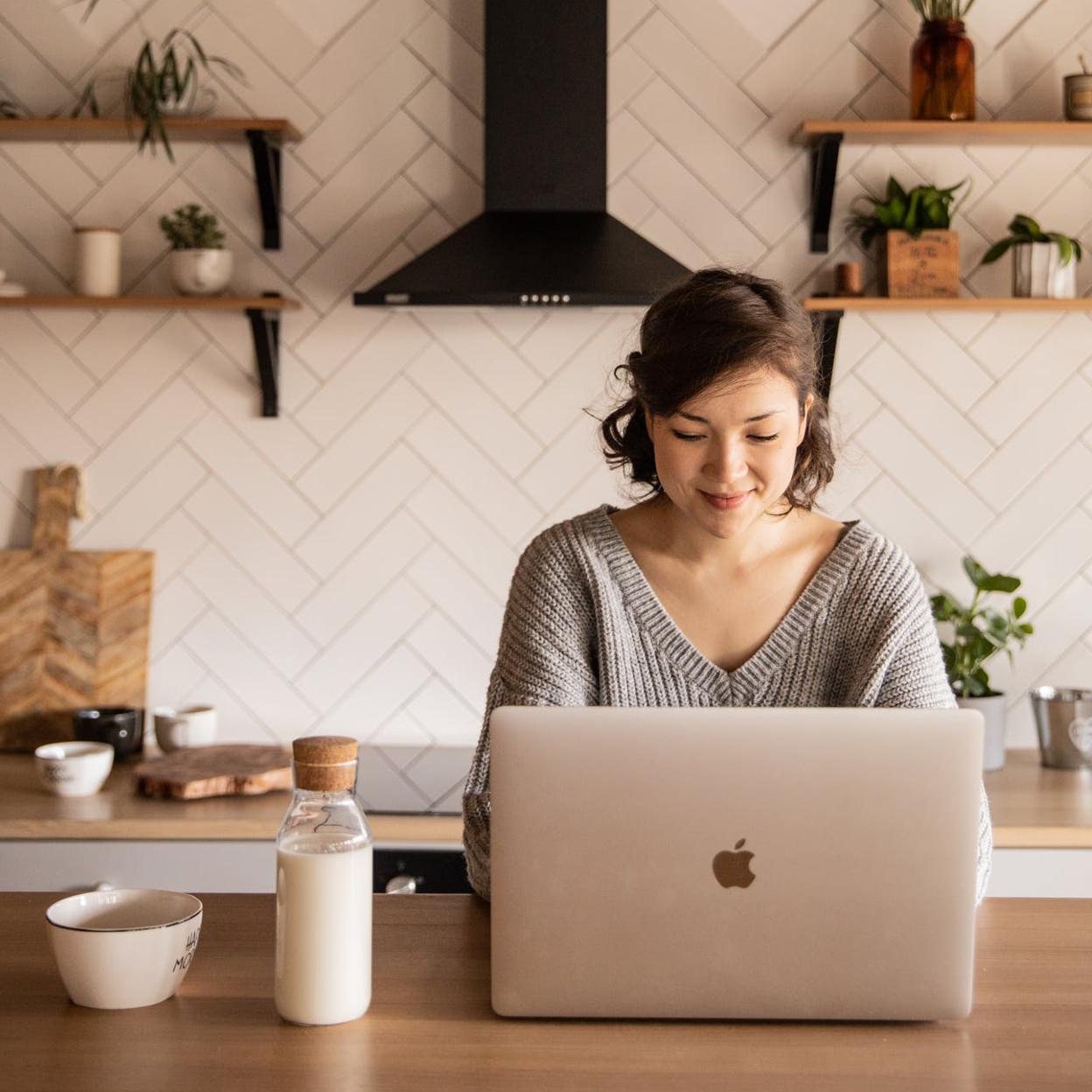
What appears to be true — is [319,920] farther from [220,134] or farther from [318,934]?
[220,134]

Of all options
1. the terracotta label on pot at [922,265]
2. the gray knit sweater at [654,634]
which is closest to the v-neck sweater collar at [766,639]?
the gray knit sweater at [654,634]

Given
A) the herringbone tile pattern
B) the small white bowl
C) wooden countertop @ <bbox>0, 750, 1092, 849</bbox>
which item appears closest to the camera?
wooden countertop @ <bbox>0, 750, 1092, 849</bbox>

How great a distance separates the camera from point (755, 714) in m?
1.03

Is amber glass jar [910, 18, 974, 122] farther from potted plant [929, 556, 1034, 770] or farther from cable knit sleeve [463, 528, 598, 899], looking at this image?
cable knit sleeve [463, 528, 598, 899]

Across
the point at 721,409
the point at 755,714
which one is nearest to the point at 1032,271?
the point at 721,409

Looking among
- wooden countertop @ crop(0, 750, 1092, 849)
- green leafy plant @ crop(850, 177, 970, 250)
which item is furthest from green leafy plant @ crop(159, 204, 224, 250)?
green leafy plant @ crop(850, 177, 970, 250)

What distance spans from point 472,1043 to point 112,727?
171 cm

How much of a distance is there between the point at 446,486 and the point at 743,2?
44.9 inches

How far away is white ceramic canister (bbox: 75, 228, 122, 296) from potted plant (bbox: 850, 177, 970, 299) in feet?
4.95

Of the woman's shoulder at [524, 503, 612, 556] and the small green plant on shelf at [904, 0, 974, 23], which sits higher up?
the small green plant on shelf at [904, 0, 974, 23]

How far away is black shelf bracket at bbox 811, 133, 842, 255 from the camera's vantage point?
2596 mm

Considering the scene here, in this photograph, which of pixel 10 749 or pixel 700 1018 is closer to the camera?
pixel 700 1018

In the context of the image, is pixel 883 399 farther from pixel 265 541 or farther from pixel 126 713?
pixel 126 713

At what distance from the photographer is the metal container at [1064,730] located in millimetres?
2547
